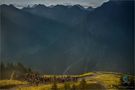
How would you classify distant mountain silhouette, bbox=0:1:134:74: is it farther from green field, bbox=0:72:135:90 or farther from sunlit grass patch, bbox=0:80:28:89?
sunlit grass patch, bbox=0:80:28:89

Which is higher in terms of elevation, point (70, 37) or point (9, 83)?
point (70, 37)

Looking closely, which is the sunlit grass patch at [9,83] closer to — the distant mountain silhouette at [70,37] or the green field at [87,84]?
the green field at [87,84]

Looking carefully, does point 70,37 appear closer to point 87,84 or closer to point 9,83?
point 87,84

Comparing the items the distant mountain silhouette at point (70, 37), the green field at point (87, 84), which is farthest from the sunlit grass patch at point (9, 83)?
the distant mountain silhouette at point (70, 37)

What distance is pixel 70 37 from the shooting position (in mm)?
3494

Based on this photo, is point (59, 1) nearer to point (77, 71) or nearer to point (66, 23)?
point (66, 23)

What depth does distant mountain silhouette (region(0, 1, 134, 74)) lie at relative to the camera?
3473 millimetres

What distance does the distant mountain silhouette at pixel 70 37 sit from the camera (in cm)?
347

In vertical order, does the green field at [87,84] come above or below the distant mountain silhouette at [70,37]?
below

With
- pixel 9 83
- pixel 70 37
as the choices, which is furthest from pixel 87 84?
pixel 9 83

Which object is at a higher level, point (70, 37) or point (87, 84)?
point (70, 37)

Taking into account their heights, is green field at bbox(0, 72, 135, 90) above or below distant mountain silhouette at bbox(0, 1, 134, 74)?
below

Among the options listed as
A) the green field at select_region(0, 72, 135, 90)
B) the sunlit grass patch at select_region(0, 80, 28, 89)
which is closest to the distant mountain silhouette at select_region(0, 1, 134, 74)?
the green field at select_region(0, 72, 135, 90)

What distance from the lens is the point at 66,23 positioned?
3.52 metres
